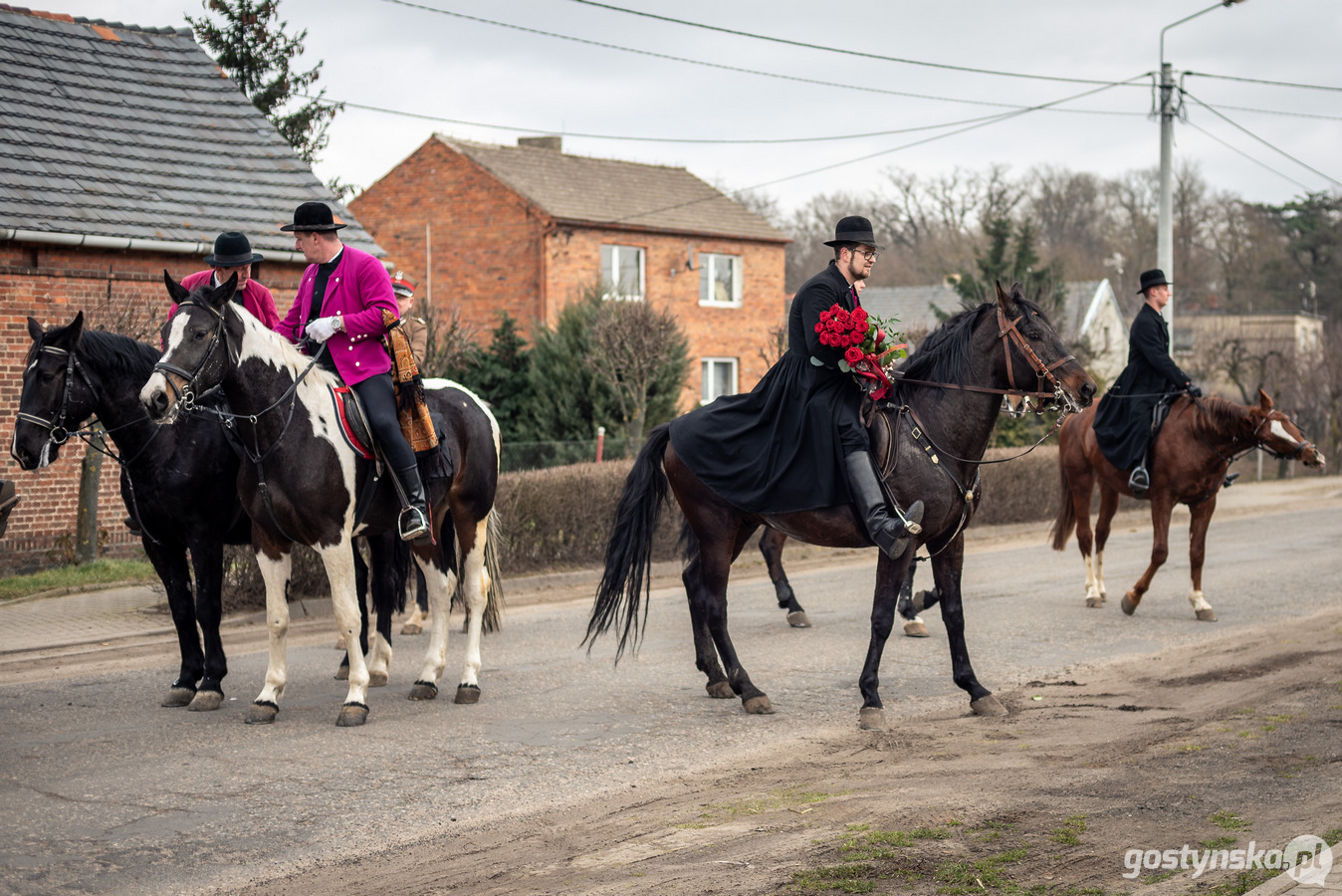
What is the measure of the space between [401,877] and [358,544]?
187 inches

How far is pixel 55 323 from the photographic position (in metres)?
15.3

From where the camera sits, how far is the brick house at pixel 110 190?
1509 cm

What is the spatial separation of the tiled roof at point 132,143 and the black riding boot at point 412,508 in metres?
9.61

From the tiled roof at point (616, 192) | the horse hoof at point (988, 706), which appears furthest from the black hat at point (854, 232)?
the tiled roof at point (616, 192)

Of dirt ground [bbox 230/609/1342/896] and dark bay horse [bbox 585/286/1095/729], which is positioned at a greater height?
dark bay horse [bbox 585/286/1095/729]

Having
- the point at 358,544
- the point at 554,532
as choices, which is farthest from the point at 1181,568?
the point at 358,544

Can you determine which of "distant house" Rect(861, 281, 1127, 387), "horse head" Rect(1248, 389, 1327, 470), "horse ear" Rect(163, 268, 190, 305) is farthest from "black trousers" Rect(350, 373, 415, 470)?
"distant house" Rect(861, 281, 1127, 387)

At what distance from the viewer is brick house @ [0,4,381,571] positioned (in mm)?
15086

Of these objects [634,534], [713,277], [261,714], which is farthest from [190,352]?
[713,277]

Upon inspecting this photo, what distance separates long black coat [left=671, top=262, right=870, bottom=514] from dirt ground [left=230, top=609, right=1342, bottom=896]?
4.98ft

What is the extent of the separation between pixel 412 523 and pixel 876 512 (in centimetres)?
286

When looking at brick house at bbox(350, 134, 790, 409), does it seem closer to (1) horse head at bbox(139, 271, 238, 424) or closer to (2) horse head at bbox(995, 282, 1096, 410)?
(2) horse head at bbox(995, 282, 1096, 410)

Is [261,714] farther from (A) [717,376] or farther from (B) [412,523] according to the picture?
(A) [717,376]

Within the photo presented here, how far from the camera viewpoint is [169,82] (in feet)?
63.2
